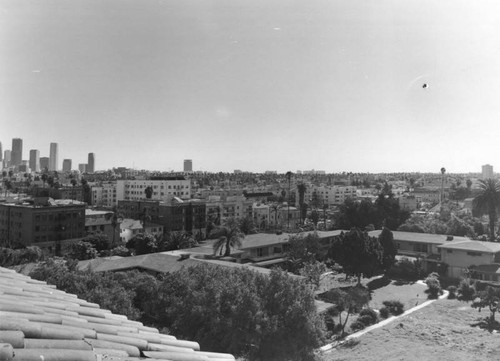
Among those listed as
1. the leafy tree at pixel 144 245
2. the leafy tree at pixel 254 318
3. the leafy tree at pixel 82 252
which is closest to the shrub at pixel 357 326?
the leafy tree at pixel 254 318

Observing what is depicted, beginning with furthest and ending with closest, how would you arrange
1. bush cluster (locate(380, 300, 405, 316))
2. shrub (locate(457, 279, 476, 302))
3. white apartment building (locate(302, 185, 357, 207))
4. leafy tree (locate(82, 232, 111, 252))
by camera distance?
white apartment building (locate(302, 185, 357, 207))
leafy tree (locate(82, 232, 111, 252))
shrub (locate(457, 279, 476, 302))
bush cluster (locate(380, 300, 405, 316))

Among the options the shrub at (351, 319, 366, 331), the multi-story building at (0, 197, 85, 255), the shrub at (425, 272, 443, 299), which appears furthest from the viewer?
the multi-story building at (0, 197, 85, 255)

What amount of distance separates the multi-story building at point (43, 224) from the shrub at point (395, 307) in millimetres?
50586

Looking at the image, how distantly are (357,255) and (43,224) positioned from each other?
49.2 meters

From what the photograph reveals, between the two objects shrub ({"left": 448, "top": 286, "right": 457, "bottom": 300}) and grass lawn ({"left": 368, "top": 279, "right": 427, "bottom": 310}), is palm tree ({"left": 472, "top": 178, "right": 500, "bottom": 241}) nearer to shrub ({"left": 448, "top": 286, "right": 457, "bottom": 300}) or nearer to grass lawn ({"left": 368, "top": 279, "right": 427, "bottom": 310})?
grass lawn ({"left": 368, "top": 279, "right": 427, "bottom": 310})

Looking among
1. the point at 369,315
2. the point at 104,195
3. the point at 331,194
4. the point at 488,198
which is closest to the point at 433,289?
the point at 369,315

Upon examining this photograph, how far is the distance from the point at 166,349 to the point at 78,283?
21111mm

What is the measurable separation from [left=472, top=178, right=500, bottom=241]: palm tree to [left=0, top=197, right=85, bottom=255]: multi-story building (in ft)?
206

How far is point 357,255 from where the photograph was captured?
43125 millimetres

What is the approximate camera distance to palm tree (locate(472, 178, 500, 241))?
60656 millimetres

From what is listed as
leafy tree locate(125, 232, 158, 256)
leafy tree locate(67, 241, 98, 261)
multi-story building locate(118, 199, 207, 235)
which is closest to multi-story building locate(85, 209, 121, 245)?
multi-story building locate(118, 199, 207, 235)

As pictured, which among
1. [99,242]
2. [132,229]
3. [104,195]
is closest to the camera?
[99,242]

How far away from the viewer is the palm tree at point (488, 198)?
60656mm

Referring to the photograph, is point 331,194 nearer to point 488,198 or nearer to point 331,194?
point 331,194
